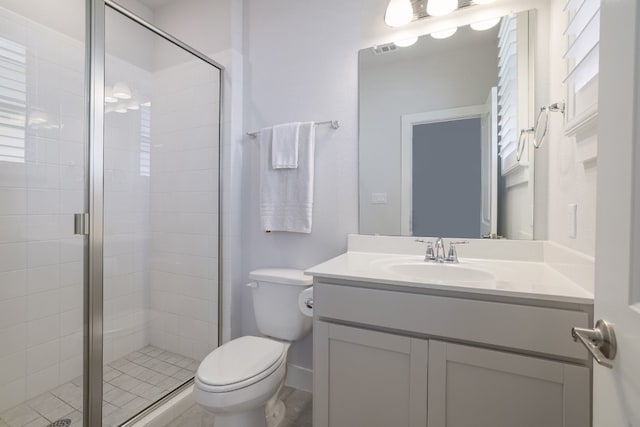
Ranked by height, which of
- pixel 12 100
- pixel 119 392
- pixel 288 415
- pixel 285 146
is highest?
pixel 12 100

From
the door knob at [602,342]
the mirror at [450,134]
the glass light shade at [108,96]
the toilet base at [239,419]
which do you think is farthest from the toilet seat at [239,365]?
the glass light shade at [108,96]

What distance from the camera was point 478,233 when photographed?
4.55 ft

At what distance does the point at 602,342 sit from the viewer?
0.48 m

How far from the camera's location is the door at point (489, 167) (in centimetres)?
136

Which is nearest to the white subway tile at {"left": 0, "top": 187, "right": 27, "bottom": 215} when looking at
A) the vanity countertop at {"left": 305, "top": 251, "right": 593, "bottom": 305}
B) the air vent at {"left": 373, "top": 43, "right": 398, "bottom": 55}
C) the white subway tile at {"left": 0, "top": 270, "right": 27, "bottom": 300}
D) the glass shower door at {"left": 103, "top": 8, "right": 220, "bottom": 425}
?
the white subway tile at {"left": 0, "top": 270, "right": 27, "bottom": 300}

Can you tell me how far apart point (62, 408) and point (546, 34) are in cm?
287

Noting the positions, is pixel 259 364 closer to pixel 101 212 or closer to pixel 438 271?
pixel 438 271

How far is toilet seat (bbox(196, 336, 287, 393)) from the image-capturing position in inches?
44.1

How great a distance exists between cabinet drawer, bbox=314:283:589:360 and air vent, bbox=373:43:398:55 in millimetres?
1270

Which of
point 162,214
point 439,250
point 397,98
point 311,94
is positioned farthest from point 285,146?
point 439,250

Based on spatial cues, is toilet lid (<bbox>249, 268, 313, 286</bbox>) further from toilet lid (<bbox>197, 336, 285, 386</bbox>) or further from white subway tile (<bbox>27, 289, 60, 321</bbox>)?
white subway tile (<bbox>27, 289, 60, 321</bbox>)

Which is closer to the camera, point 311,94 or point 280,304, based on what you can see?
point 280,304

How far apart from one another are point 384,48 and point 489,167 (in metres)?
0.83

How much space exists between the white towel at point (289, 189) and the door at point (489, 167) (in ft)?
2.91
